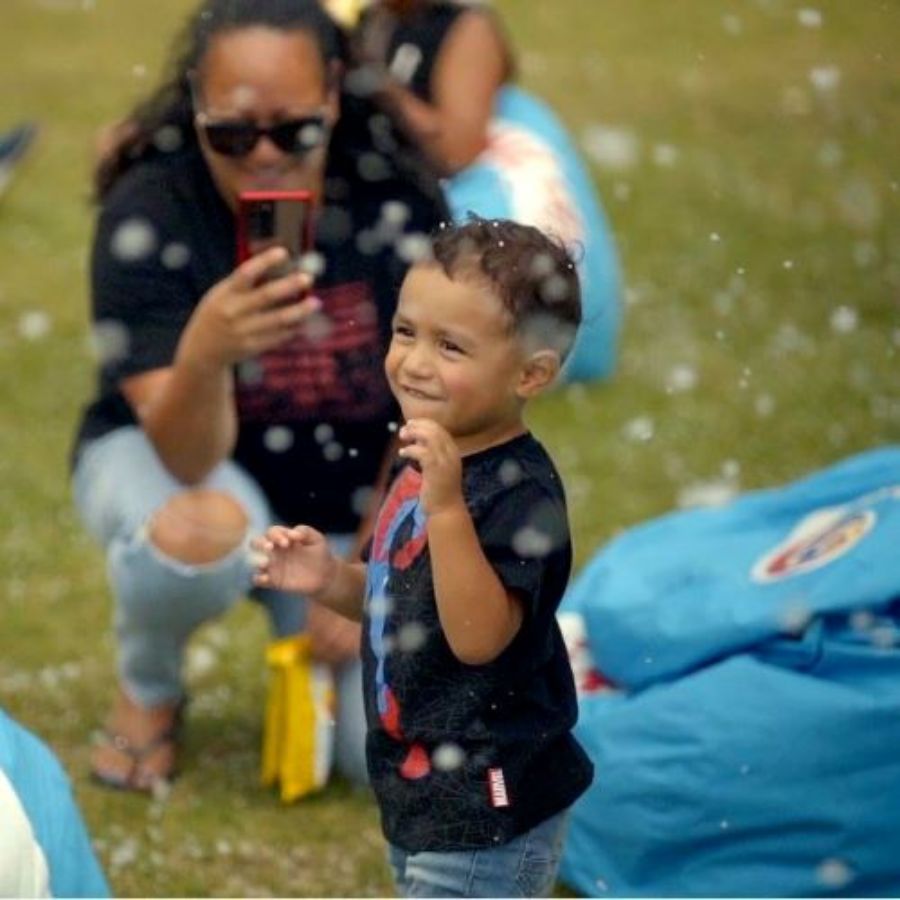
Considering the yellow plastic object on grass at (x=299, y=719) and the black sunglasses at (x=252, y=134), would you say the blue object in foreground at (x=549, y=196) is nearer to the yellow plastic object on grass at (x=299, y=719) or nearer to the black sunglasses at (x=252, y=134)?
the yellow plastic object on grass at (x=299, y=719)

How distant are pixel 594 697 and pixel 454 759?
3.66 feet

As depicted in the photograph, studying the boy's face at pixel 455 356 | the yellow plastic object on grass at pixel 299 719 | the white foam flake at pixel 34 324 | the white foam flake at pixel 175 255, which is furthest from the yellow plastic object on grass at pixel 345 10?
the white foam flake at pixel 34 324

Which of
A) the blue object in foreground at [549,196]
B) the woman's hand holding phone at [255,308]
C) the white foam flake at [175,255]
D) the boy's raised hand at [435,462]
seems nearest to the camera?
the boy's raised hand at [435,462]

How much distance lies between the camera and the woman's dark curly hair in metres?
3.23

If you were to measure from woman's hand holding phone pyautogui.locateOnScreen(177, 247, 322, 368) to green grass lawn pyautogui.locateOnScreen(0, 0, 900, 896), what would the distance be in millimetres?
835

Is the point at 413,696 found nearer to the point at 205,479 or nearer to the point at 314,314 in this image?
the point at 314,314

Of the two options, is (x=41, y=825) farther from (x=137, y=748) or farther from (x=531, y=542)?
(x=137, y=748)

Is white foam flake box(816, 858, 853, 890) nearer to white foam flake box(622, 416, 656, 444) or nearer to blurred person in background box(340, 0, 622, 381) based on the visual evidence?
blurred person in background box(340, 0, 622, 381)

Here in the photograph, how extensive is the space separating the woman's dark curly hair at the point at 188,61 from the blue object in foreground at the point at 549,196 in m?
1.17

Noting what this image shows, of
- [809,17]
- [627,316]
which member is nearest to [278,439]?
[627,316]

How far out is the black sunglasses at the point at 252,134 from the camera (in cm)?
311

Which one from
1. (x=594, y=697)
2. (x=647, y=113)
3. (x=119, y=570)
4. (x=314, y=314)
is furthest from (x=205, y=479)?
(x=647, y=113)

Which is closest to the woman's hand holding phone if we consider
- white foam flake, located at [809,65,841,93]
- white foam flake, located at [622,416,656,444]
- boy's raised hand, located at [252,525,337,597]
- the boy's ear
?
boy's raised hand, located at [252,525,337,597]

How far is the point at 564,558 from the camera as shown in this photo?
2334 millimetres
